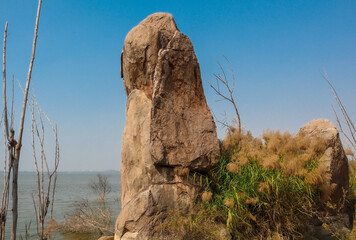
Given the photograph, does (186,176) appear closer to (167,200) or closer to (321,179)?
(167,200)

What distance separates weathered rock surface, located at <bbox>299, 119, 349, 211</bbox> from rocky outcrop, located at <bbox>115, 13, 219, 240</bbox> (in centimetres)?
231

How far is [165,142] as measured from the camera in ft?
19.7

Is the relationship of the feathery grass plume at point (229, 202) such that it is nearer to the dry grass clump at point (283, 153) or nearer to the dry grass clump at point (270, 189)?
the dry grass clump at point (270, 189)

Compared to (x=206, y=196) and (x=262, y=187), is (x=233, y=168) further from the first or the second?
(x=206, y=196)

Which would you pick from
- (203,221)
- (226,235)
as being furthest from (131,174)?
(226,235)

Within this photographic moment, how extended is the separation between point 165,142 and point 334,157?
139 inches

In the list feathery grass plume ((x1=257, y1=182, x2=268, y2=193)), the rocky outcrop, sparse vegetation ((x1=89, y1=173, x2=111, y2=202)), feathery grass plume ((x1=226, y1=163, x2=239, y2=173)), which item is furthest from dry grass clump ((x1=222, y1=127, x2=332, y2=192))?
sparse vegetation ((x1=89, y1=173, x2=111, y2=202))

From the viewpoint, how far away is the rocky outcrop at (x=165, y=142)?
582 centimetres

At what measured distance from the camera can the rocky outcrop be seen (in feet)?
19.1

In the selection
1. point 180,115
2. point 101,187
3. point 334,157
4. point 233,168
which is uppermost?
point 180,115

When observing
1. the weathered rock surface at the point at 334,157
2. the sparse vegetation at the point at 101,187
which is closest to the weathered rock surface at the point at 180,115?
the weathered rock surface at the point at 334,157

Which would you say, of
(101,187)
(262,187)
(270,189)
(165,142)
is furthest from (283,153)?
(101,187)

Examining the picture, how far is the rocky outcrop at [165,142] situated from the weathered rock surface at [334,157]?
2.31 meters

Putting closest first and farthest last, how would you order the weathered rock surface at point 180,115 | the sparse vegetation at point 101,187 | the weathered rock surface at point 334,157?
the weathered rock surface at point 180,115 < the weathered rock surface at point 334,157 < the sparse vegetation at point 101,187
